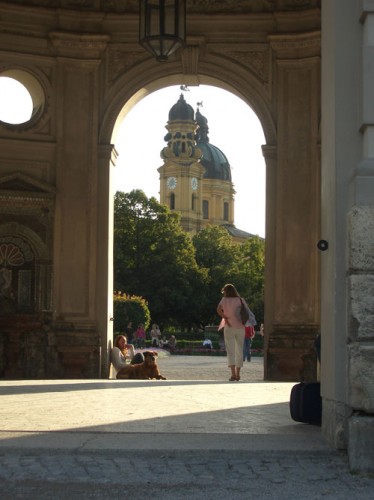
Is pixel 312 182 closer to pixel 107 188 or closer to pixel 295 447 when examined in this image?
pixel 107 188

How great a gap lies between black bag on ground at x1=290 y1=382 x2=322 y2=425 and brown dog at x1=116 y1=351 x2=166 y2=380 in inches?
334

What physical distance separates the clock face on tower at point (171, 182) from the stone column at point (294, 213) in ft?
367

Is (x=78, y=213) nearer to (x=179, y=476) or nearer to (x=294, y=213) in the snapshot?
(x=294, y=213)

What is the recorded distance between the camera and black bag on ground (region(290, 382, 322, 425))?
24.9 ft

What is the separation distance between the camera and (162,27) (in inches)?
520

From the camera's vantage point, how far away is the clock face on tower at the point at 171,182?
430 feet

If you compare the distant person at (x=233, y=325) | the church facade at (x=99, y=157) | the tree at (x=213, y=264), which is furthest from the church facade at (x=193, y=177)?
the distant person at (x=233, y=325)

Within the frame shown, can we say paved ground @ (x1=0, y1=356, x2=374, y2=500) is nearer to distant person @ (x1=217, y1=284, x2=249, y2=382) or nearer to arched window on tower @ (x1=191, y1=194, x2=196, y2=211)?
distant person @ (x1=217, y1=284, x2=249, y2=382)

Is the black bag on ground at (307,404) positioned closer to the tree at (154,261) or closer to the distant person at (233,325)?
the distant person at (233,325)

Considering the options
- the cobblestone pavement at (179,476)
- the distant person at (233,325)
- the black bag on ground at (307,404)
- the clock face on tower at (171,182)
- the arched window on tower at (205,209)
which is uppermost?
the clock face on tower at (171,182)

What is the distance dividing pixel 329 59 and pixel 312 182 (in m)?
12.0

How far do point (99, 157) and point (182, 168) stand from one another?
111m

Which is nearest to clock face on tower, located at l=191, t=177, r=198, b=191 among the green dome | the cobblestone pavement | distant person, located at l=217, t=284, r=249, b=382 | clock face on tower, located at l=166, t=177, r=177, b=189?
clock face on tower, located at l=166, t=177, r=177, b=189

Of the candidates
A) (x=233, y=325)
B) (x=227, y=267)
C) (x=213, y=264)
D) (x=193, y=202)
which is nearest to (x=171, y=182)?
(x=193, y=202)
